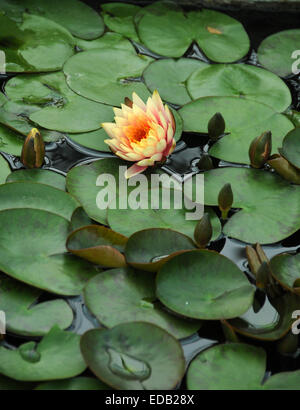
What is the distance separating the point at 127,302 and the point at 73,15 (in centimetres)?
189

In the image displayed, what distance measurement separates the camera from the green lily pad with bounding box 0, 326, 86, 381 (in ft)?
5.52

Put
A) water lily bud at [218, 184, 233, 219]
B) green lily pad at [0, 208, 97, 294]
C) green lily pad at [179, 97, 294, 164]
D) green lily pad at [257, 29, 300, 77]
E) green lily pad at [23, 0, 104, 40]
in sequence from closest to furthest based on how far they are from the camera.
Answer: green lily pad at [0, 208, 97, 294]
water lily bud at [218, 184, 233, 219]
green lily pad at [179, 97, 294, 164]
green lily pad at [257, 29, 300, 77]
green lily pad at [23, 0, 104, 40]

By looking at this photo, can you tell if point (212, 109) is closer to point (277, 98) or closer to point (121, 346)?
point (277, 98)

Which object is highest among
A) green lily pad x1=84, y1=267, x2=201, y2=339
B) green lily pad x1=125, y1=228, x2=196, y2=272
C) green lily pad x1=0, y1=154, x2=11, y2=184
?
green lily pad x1=125, y1=228, x2=196, y2=272

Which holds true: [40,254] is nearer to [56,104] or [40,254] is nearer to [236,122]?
[56,104]

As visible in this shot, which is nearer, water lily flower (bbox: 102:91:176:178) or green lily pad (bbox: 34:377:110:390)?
green lily pad (bbox: 34:377:110:390)

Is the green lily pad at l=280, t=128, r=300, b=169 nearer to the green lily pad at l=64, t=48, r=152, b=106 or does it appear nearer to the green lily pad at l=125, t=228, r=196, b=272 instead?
the green lily pad at l=125, t=228, r=196, b=272

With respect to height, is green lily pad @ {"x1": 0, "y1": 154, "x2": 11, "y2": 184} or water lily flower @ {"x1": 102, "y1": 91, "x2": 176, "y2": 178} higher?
water lily flower @ {"x1": 102, "y1": 91, "x2": 176, "y2": 178}

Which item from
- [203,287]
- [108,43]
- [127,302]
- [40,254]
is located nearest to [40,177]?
[40,254]

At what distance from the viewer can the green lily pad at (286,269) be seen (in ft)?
6.41

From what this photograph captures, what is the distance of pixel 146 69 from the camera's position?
285cm

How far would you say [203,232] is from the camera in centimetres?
203

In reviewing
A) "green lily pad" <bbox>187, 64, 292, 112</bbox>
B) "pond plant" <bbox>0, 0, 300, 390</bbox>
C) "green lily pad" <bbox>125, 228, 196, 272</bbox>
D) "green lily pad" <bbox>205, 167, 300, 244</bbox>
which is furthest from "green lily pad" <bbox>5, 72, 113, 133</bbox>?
"green lily pad" <bbox>125, 228, 196, 272</bbox>
